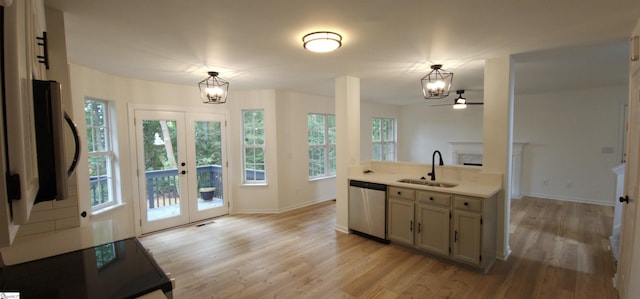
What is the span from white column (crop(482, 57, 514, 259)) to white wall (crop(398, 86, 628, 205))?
12.7 ft

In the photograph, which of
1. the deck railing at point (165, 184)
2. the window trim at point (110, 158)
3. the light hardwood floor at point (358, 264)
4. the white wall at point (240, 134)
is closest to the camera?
the light hardwood floor at point (358, 264)

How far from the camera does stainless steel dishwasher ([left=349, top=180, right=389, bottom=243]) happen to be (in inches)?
148

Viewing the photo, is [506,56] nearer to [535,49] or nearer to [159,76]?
[535,49]

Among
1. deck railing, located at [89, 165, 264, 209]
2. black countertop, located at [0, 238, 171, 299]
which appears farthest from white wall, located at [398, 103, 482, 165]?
black countertop, located at [0, 238, 171, 299]

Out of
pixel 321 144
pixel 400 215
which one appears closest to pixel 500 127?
pixel 400 215

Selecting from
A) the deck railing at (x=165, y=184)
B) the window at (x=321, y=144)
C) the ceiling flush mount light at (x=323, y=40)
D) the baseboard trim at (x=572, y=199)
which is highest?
the ceiling flush mount light at (x=323, y=40)

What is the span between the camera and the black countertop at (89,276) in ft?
3.70

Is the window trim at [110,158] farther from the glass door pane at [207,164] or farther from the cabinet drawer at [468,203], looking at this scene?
the cabinet drawer at [468,203]

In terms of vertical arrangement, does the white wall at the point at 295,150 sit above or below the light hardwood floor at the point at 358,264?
above

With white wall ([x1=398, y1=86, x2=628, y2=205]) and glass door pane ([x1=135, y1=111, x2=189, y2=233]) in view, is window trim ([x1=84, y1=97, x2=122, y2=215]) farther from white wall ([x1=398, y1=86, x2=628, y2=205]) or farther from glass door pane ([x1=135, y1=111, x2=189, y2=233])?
white wall ([x1=398, y1=86, x2=628, y2=205])

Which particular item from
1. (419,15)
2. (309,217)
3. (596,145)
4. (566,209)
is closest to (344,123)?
(309,217)

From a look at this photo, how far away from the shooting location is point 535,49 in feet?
9.50

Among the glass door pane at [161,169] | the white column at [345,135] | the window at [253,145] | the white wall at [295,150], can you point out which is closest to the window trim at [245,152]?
the window at [253,145]

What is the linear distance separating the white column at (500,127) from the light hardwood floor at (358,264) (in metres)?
0.50
